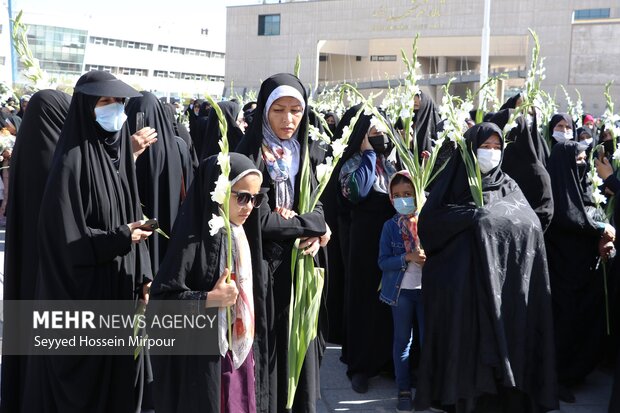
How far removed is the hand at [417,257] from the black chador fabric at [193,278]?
1.76m

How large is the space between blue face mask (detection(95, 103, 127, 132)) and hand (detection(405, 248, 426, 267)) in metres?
1.93

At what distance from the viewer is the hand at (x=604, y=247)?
519 cm

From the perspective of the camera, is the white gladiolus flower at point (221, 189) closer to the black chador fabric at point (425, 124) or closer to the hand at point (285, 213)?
the hand at point (285, 213)

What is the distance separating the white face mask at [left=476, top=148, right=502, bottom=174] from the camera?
4.24 metres

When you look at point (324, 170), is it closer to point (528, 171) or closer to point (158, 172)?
point (158, 172)

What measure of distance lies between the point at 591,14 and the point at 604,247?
178 ft

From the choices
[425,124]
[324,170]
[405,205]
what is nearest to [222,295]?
[324,170]

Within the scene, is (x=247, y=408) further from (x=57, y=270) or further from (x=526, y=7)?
(x=526, y=7)

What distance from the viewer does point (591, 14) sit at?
54656mm

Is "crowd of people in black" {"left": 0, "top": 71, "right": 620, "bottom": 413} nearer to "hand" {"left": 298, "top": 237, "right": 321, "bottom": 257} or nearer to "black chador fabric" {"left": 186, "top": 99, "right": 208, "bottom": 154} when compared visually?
"hand" {"left": 298, "top": 237, "right": 321, "bottom": 257}

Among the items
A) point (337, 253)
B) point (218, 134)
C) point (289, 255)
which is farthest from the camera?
point (218, 134)

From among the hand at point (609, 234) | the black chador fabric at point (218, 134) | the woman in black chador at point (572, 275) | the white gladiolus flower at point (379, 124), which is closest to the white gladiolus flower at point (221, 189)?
the white gladiolus flower at point (379, 124)

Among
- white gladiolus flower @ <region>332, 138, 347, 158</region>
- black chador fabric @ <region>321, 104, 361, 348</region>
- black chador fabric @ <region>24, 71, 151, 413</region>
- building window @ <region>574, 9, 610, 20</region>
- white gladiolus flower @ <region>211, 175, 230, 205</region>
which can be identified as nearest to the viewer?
white gladiolus flower @ <region>211, 175, 230, 205</region>

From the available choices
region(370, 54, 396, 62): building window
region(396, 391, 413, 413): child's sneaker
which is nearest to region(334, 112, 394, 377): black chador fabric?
region(396, 391, 413, 413): child's sneaker
